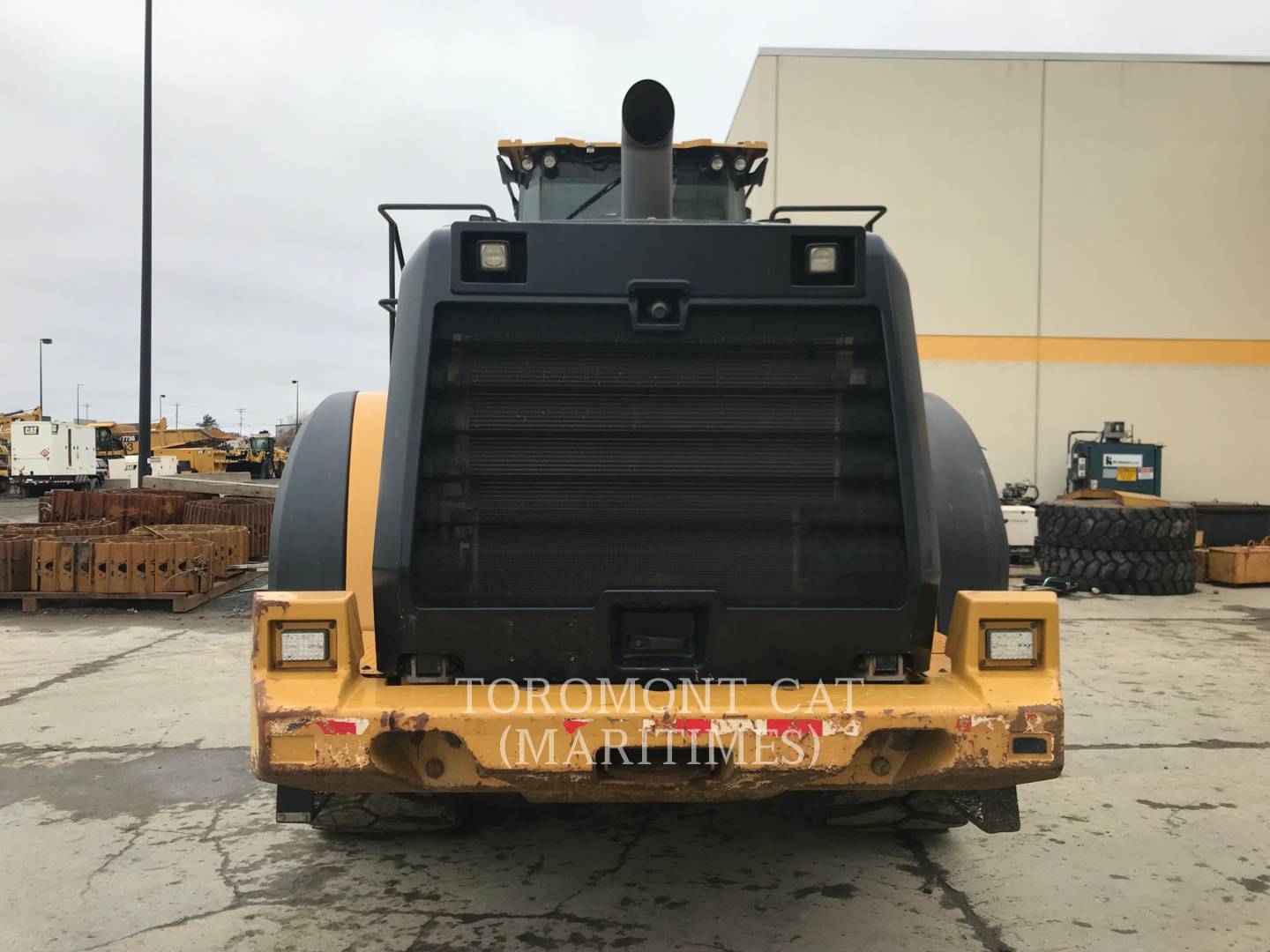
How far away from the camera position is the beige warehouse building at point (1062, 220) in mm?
15766

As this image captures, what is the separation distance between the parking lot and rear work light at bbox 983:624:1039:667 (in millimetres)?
1004

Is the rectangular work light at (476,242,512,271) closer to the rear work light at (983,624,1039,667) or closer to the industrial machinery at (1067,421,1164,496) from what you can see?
the rear work light at (983,624,1039,667)

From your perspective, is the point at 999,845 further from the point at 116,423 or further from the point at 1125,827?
the point at 116,423

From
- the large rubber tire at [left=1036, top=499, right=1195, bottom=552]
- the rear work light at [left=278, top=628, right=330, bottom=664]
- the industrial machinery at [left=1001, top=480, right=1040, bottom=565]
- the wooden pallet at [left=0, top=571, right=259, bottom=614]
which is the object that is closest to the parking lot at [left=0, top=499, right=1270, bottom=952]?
the rear work light at [left=278, top=628, right=330, bottom=664]

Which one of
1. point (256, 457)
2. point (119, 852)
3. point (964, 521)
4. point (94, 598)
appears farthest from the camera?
point (256, 457)

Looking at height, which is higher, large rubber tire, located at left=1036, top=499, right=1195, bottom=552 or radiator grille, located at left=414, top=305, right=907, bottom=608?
radiator grille, located at left=414, top=305, right=907, bottom=608

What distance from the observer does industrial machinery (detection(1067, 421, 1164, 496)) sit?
1465 centimetres

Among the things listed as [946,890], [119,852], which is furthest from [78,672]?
[946,890]

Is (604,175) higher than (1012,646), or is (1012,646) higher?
(604,175)

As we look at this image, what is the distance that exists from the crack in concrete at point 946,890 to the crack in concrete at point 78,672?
5581mm

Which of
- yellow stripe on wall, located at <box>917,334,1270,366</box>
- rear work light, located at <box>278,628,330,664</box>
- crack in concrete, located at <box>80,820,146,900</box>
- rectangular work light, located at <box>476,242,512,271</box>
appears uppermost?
yellow stripe on wall, located at <box>917,334,1270,366</box>

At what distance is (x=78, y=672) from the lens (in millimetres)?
7031

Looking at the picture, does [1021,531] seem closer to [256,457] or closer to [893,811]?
[893,811]

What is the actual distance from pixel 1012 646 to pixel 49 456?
37.1 meters
